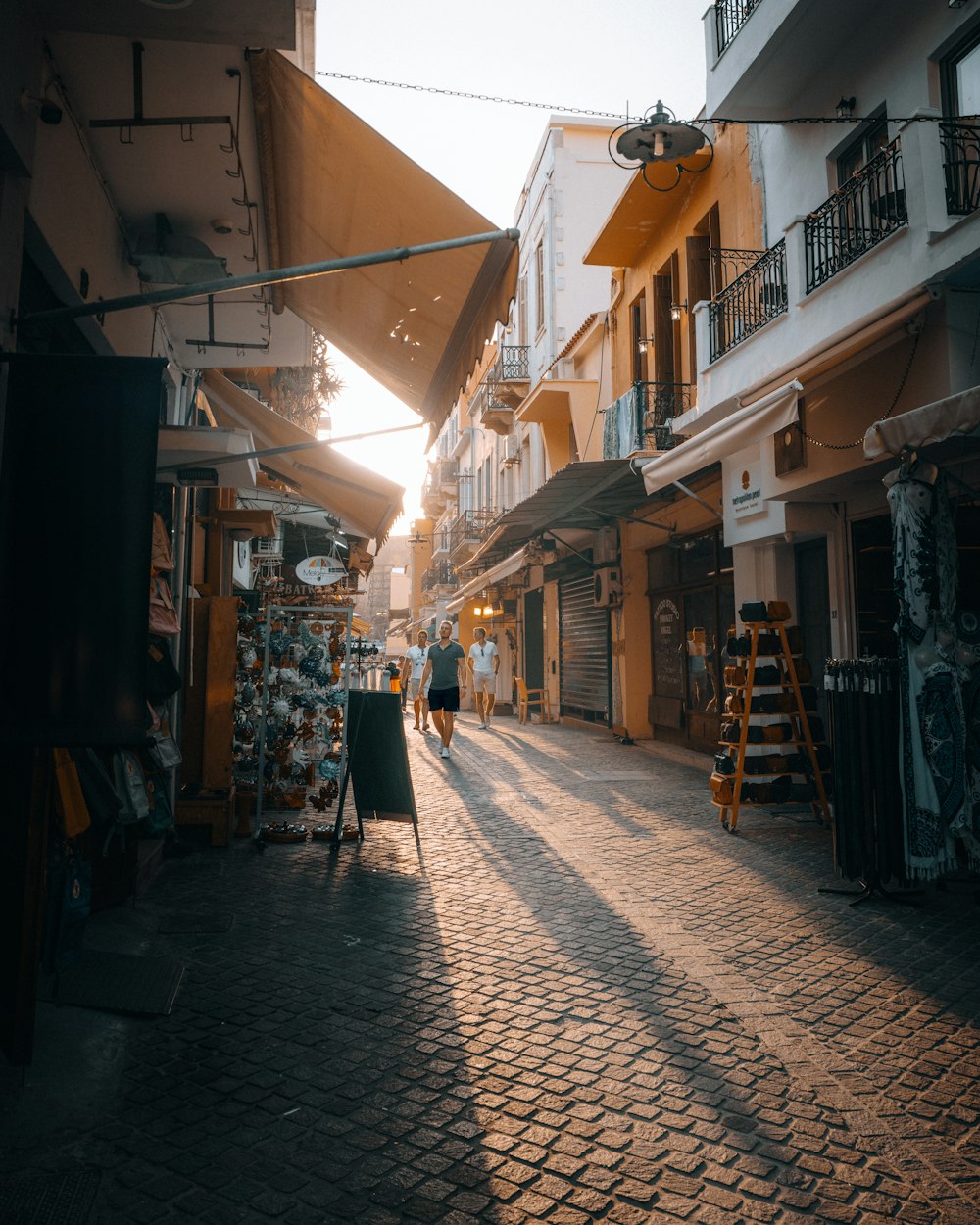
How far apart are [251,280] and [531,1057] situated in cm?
347

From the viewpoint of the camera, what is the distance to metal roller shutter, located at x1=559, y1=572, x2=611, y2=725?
18016mm

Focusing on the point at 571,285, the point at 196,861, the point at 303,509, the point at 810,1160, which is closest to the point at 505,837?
the point at 196,861

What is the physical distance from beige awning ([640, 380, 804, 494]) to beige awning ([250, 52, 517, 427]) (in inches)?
117

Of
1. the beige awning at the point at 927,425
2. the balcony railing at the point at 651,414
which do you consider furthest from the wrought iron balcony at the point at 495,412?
the beige awning at the point at 927,425

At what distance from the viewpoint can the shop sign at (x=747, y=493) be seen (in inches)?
414

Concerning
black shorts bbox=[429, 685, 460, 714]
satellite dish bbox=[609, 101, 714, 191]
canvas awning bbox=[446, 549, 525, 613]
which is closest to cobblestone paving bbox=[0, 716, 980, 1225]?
black shorts bbox=[429, 685, 460, 714]

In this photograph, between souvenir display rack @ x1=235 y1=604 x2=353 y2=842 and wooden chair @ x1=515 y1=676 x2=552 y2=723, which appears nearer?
souvenir display rack @ x1=235 y1=604 x2=353 y2=842

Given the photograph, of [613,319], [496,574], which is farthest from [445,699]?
[613,319]

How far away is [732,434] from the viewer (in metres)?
8.14

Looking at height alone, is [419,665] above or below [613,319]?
below

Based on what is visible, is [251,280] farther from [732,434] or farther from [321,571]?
[321,571]

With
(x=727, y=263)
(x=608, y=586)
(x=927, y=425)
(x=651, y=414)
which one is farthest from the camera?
(x=608, y=586)

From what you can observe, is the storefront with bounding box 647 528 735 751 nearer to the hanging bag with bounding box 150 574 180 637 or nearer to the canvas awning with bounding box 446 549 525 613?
the canvas awning with bounding box 446 549 525 613

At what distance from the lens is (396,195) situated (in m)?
4.74
